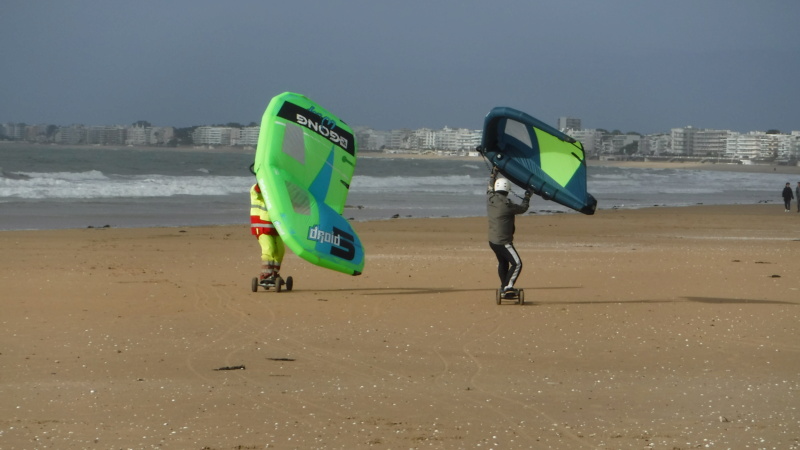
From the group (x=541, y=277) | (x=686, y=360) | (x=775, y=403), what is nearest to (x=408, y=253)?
(x=541, y=277)

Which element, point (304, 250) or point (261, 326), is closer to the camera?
point (261, 326)

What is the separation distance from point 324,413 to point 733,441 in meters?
2.17

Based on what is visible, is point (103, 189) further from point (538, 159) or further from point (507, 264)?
point (507, 264)

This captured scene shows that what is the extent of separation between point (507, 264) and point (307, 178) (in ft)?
7.37

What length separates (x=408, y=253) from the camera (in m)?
16.2

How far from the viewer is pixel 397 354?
26.4 ft

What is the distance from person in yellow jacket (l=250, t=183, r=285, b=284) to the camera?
11.3 metres

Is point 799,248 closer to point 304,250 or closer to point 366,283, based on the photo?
point 366,283

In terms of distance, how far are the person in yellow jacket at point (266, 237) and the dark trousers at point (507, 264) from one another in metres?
2.24

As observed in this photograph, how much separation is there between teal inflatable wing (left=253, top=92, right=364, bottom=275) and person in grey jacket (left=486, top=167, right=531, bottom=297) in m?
1.51

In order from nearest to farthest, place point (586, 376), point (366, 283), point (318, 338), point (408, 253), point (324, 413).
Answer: point (324, 413), point (586, 376), point (318, 338), point (366, 283), point (408, 253)

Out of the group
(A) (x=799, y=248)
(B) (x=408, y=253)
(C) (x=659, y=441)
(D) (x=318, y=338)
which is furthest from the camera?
(A) (x=799, y=248)

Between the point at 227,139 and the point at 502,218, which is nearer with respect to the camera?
the point at 502,218

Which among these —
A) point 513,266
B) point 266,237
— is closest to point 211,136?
point 266,237
